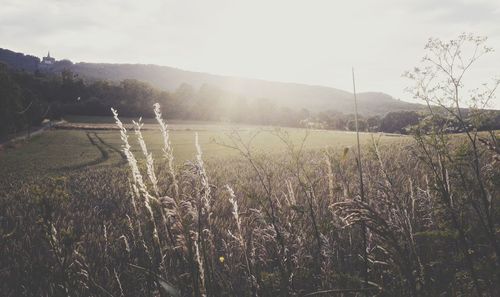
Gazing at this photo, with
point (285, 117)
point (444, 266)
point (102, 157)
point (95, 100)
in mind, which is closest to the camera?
point (444, 266)

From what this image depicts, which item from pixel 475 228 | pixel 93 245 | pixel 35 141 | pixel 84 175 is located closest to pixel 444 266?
pixel 475 228

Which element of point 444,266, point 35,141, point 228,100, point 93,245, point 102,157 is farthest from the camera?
point 228,100

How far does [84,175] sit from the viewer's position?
64.2 ft

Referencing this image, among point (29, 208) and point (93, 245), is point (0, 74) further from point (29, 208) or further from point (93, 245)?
point (93, 245)

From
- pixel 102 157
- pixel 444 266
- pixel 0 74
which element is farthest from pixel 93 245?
pixel 0 74

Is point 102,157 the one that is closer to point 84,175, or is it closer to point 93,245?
point 84,175

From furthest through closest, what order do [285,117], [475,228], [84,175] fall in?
[285,117] < [84,175] < [475,228]

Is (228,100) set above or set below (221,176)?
above

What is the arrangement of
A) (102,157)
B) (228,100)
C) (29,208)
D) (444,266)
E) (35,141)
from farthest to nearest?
(228,100) → (35,141) → (102,157) → (29,208) → (444,266)

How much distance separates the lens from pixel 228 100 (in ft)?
403

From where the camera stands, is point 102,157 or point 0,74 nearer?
point 102,157

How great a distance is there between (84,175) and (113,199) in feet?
27.7

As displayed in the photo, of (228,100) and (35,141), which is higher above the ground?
(228,100)

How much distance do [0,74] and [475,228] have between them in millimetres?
58905
